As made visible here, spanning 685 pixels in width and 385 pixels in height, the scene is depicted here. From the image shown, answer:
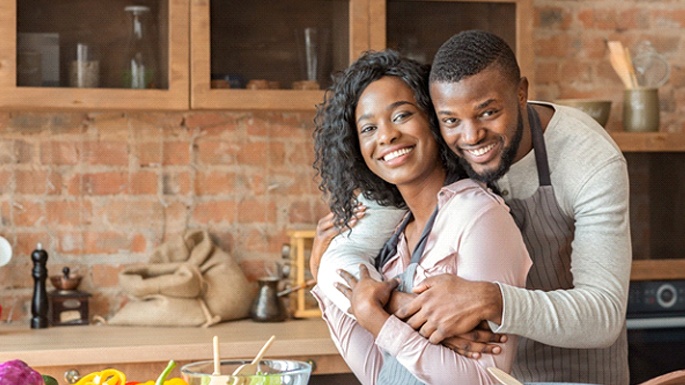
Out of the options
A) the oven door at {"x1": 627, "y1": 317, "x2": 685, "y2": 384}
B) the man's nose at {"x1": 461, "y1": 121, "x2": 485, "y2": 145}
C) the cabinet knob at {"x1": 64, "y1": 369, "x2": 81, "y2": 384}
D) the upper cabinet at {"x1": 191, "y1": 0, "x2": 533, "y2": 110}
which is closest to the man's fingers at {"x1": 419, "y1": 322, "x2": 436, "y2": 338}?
the man's nose at {"x1": 461, "y1": 121, "x2": 485, "y2": 145}

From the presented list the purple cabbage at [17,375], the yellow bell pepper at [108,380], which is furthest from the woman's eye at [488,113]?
the purple cabbage at [17,375]

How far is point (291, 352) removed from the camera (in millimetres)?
2871

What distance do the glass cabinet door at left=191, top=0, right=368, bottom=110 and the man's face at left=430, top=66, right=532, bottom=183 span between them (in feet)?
4.90

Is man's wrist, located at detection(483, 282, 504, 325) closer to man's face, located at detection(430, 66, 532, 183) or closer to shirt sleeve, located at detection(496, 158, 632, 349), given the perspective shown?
shirt sleeve, located at detection(496, 158, 632, 349)

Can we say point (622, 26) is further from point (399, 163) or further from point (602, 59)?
point (399, 163)

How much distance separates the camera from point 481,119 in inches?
64.2

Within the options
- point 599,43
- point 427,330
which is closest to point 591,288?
point 427,330

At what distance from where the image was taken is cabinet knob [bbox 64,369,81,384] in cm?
271

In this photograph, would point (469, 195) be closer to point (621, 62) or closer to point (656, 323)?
point (656, 323)

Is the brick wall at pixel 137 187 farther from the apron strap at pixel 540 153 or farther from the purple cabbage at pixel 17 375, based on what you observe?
the purple cabbage at pixel 17 375

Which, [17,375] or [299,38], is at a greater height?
[299,38]

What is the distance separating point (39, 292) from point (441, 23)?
156 centimetres

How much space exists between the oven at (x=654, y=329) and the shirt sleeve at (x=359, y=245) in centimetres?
152

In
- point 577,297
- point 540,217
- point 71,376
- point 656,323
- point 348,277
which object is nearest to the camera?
point 577,297
